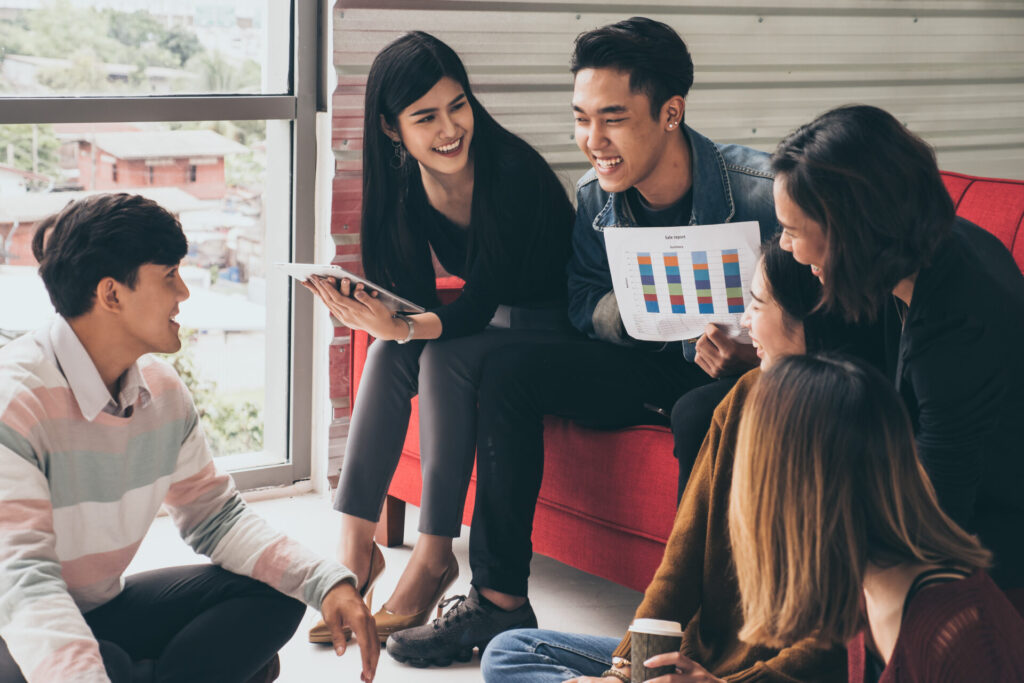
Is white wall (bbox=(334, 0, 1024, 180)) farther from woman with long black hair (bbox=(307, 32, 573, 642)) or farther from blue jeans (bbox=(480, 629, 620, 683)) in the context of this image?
blue jeans (bbox=(480, 629, 620, 683))

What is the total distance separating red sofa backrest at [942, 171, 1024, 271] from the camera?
2.24 m

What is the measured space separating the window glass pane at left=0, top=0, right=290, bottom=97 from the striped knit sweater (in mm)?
1367

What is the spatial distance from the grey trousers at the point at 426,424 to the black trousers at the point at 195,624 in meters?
0.61

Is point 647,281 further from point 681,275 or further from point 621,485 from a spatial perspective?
point 621,485

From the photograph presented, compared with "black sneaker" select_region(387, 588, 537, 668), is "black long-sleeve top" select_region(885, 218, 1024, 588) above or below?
above

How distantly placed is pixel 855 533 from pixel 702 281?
40.0 inches

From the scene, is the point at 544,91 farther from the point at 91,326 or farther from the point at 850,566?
the point at 850,566

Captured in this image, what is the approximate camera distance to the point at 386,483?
2.38 metres

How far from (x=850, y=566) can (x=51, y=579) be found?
966 millimetres

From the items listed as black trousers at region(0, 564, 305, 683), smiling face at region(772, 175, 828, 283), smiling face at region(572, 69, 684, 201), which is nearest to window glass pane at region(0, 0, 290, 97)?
smiling face at region(572, 69, 684, 201)

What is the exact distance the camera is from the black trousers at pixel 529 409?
7.23ft

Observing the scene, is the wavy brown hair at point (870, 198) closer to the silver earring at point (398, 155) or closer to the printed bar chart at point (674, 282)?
the printed bar chart at point (674, 282)

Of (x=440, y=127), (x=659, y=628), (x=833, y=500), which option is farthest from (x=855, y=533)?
(x=440, y=127)

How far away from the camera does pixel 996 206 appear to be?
7.49ft
